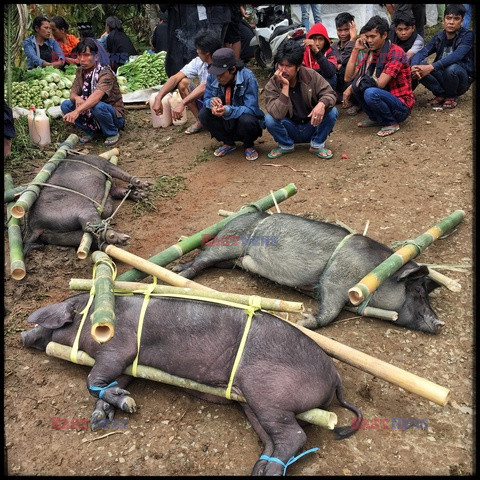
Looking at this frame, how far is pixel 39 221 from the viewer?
5.47 meters

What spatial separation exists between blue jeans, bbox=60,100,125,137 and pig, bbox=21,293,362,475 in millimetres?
4821

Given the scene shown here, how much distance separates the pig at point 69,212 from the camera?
17.6 feet

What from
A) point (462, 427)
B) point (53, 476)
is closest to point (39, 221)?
point (53, 476)

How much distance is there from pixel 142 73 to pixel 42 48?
2249 mm

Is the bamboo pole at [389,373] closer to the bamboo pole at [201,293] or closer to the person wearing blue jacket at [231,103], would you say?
the bamboo pole at [201,293]

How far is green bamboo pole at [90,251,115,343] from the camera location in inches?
124

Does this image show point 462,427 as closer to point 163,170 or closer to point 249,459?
point 249,459

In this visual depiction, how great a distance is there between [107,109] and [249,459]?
6280mm

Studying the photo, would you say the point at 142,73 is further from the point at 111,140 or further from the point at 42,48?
the point at 111,140

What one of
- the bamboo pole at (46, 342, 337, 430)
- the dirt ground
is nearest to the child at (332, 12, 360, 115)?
the dirt ground

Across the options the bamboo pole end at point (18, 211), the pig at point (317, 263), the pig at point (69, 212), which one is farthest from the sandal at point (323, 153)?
the bamboo pole end at point (18, 211)

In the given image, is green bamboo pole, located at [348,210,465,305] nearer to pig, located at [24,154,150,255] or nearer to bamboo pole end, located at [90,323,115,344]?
bamboo pole end, located at [90,323,115,344]

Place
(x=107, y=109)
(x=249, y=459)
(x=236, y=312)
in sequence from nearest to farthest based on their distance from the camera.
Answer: (x=249, y=459) → (x=236, y=312) → (x=107, y=109)

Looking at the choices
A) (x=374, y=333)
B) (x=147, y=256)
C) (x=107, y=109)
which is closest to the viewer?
(x=374, y=333)
